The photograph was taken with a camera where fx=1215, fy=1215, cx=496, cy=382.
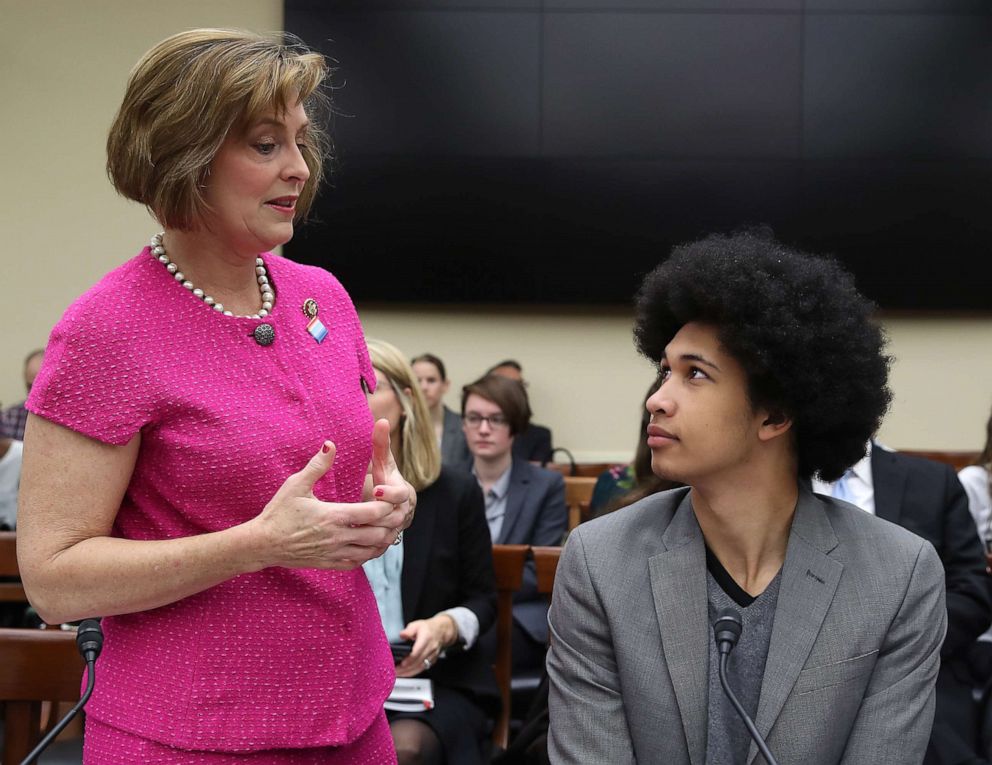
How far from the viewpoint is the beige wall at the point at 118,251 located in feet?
24.2

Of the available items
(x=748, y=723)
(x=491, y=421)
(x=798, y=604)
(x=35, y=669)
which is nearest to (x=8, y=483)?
(x=491, y=421)

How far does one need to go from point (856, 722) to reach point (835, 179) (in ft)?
18.7

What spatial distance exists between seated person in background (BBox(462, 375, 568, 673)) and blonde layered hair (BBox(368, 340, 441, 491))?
0.80m

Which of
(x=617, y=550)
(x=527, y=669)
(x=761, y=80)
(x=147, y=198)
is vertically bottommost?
(x=527, y=669)

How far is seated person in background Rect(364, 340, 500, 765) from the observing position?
9.11 feet

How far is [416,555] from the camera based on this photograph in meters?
3.00

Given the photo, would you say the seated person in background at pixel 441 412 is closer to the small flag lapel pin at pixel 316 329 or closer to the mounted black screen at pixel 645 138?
the mounted black screen at pixel 645 138

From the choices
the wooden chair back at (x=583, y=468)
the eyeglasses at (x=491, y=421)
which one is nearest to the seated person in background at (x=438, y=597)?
the eyeglasses at (x=491, y=421)

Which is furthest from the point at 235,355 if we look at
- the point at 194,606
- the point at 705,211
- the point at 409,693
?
the point at 705,211

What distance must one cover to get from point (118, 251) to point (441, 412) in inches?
97.0

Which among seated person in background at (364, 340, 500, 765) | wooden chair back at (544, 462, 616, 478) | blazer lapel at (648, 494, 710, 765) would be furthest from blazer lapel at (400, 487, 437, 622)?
wooden chair back at (544, 462, 616, 478)

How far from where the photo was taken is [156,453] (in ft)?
4.61

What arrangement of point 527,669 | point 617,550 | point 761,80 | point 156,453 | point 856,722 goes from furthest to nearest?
point 761,80, point 527,669, point 617,550, point 856,722, point 156,453

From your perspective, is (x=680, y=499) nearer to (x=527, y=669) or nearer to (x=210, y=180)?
(x=210, y=180)
